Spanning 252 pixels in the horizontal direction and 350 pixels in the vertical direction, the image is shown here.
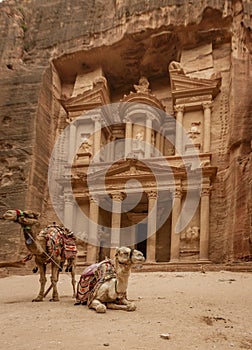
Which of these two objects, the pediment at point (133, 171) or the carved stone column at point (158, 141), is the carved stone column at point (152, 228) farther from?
the carved stone column at point (158, 141)

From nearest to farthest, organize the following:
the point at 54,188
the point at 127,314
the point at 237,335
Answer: the point at 237,335
the point at 127,314
the point at 54,188

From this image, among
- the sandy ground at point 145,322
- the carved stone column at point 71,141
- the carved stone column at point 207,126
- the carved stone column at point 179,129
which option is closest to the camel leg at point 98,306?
the sandy ground at point 145,322

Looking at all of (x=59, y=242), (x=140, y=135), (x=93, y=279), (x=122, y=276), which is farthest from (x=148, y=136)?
(x=122, y=276)

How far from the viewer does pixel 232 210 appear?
20000mm

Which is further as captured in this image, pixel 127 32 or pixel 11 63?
pixel 11 63

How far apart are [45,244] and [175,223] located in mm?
11794

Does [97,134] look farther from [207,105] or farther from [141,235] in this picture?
[207,105]

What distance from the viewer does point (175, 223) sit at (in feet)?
70.2

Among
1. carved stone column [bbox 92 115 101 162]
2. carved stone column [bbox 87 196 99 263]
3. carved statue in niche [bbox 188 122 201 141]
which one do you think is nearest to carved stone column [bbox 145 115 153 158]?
carved statue in niche [bbox 188 122 201 141]

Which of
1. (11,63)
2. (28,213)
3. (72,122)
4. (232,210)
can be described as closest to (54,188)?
(72,122)

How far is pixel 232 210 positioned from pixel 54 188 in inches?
402

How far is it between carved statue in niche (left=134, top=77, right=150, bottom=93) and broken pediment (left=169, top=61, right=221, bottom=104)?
1.82 meters

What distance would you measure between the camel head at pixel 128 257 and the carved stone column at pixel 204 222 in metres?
12.6

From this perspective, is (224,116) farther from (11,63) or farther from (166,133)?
(11,63)
